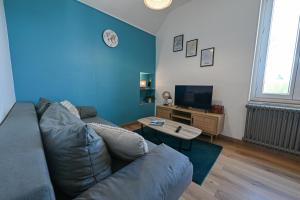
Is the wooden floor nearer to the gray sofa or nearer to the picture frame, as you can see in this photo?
the gray sofa

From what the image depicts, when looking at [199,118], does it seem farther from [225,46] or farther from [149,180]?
[149,180]

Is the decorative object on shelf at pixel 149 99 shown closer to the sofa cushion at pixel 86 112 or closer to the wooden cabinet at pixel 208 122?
the wooden cabinet at pixel 208 122

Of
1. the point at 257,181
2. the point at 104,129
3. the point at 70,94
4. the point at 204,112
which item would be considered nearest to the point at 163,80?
the point at 204,112

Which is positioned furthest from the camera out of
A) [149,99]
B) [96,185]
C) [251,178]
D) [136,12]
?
[149,99]

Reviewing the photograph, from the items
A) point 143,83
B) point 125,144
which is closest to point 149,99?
point 143,83

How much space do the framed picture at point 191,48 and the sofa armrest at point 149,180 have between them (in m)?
2.74

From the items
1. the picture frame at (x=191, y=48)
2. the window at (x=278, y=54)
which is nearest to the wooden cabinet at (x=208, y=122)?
the window at (x=278, y=54)

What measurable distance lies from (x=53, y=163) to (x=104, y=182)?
28cm

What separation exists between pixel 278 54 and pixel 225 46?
826mm

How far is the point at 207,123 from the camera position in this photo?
2.63 meters

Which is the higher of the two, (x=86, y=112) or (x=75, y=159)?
(x=75, y=159)

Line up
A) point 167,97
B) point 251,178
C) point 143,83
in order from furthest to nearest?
point 143,83
point 167,97
point 251,178

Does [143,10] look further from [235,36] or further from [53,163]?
[53,163]

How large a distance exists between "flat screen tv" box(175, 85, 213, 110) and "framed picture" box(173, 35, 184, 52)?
1.00m
